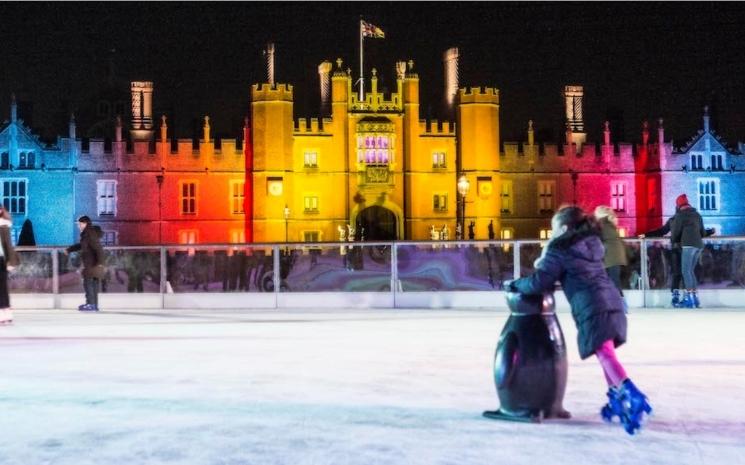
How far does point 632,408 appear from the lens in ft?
14.4

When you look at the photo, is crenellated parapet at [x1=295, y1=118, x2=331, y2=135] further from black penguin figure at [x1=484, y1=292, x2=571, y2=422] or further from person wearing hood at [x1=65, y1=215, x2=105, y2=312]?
black penguin figure at [x1=484, y1=292, x2=571, y2=422]

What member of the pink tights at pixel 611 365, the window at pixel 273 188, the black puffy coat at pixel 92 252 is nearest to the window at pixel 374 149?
the window at pixel 273 188

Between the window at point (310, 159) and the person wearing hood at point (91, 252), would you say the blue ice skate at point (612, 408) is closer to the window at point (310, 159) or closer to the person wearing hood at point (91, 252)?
the person wearing hood at point (91, 252)

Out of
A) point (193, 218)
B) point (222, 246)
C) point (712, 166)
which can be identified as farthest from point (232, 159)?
point (222, 246)

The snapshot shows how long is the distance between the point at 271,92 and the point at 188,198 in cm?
507

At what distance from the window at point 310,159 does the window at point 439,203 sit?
4.62 meters

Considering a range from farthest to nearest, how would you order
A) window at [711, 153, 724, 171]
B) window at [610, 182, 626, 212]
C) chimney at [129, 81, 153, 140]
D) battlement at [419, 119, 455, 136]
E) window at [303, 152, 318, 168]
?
chimney at [129, 81, 153, 140] < window at [711, 153, 724, 171] < window at [610, 182, 626, 212] < battlement at [419, 119, 455, 136] < window at [303, 152, 318, 168]

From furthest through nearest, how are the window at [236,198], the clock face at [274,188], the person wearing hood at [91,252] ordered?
the window at [236,198] → the clock face at [274,188] → the person wearing hood at [91,252]

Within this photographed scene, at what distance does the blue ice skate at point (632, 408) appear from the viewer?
4.38m

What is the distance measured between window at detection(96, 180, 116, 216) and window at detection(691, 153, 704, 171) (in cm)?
2220

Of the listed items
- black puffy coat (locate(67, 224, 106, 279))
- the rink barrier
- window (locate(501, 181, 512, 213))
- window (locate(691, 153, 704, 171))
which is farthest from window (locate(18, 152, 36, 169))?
black puffy coat (locate(67, 224, 106, 279))

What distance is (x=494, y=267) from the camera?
46.5 feet

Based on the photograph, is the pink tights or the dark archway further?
the dark archway

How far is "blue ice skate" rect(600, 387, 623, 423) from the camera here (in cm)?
448
